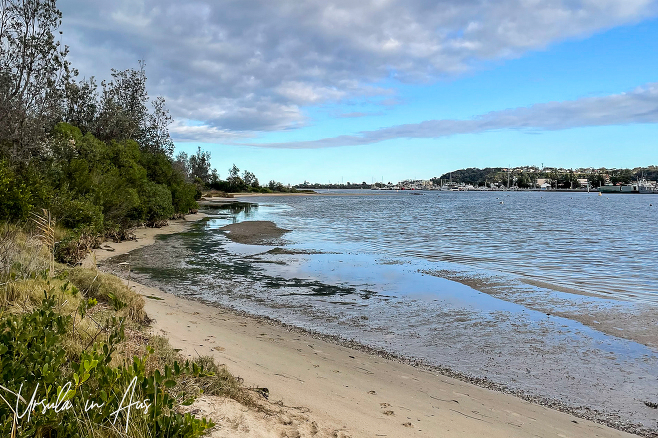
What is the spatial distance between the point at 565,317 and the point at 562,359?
318 centimetres

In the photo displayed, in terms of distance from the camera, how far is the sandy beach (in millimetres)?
4570

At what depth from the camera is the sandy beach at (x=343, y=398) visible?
15.0 feet

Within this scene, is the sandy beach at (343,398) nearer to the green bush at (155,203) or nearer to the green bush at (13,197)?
the green bush at (13,197)

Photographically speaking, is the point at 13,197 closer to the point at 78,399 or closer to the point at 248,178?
the point at 78,399

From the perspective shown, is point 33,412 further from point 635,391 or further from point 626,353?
point 626,353

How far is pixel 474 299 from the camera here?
1237cm

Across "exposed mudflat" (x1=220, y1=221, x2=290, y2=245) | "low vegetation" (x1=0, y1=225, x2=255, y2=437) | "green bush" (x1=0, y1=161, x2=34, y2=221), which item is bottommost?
"exposed mudflat" (x1=220, y1=221, x2=290, y2=245)

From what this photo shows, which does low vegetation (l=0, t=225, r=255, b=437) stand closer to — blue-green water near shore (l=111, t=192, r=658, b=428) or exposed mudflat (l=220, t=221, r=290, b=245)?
blue-green water near shore (l=111, t=192, r=658, b=428)

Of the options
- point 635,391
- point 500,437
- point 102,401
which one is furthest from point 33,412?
point 635,391

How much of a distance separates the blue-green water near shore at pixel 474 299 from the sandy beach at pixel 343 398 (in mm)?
803

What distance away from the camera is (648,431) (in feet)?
17.4

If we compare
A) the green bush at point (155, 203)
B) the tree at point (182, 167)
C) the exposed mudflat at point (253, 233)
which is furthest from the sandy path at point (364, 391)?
the tree at point (182, 167)

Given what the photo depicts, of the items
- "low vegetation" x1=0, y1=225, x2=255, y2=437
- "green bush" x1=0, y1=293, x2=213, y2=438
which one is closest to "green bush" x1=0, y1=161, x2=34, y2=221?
"low vegetation" x1=0, y1=225, x2=255, y2=437

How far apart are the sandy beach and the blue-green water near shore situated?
803 millimetres
